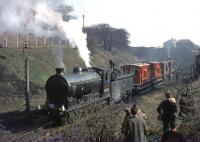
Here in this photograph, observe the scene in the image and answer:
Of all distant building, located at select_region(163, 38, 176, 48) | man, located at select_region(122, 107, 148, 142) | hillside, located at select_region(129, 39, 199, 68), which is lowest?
man, located at select_region(122, 107, 148, 142)

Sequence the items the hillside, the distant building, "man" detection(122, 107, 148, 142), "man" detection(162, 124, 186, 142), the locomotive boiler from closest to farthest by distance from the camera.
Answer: "man" detection(162, 124, 186, 142)
"man" detection(122, 107, 148, 142)
the locomotive boiler
the hillside
the distant building

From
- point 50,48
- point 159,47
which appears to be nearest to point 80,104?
point 50,48

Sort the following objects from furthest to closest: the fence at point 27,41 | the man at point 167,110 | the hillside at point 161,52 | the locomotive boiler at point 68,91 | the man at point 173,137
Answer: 1. the hillside at point 161,52
2. the fence at point 27,41
3. the locomotive boiler at point 68,91
4. the man at point 167,110
5. the man at point 173,137

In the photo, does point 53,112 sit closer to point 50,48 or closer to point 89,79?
point 89,79

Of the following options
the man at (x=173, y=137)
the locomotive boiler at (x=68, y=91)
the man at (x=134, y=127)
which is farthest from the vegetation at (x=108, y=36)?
the man at (x=173, y=137)

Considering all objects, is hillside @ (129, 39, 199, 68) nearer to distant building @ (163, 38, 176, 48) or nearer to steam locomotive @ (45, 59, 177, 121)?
distant building @ (163, 38, 176, 48)

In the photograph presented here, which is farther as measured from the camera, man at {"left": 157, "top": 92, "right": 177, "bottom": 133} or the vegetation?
the vegetation

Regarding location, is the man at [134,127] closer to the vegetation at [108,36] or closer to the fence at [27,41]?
the fence at [27,41]

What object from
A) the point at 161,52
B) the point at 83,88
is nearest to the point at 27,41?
the point at 83,88

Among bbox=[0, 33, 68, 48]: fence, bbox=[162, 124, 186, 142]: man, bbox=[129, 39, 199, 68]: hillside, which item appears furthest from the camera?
bbox=[129, 39, 199, 68]: hillside

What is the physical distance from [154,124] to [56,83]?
7262 mm

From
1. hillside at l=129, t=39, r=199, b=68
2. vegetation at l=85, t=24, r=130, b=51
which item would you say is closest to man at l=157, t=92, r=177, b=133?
vegetation at l=85, t=24, r=130, b=51

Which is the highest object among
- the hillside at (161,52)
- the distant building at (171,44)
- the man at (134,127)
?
the distant building at (171,44)

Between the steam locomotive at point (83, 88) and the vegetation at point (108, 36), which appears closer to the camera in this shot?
the steam locomotive at point (83, 88)
